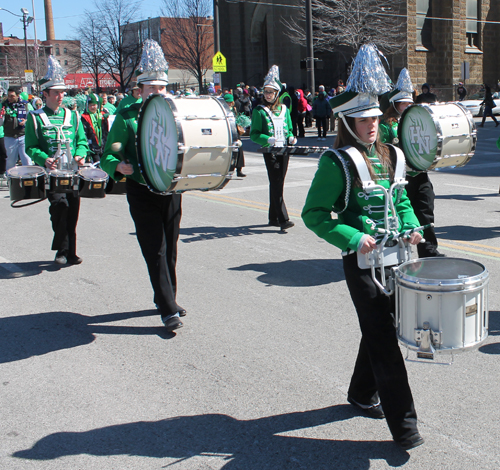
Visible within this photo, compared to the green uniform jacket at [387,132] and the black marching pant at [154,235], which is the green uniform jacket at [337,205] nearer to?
the black marching pant at [154,235]

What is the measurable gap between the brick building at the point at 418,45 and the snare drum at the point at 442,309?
36714 millimetres

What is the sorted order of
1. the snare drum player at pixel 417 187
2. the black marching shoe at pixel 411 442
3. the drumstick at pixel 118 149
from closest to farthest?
the black marching shoe at pixel 411 442 → the drumstick at pixel 118 149 → the snare drum player at pixel 417 187

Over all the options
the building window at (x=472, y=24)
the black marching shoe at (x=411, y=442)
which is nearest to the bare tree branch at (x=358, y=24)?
the building window at (x=472, y=24)

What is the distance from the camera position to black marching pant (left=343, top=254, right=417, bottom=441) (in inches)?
131

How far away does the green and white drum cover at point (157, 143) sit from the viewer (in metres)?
4.73

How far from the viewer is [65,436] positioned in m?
3.73

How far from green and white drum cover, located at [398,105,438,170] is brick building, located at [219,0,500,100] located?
108 feet

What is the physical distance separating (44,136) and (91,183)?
0.77 meters

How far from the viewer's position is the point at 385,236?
335 cm

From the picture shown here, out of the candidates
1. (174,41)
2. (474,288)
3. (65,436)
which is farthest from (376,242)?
(174,41)

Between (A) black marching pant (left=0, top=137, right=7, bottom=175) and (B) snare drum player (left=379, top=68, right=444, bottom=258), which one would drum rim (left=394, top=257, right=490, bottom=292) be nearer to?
(B) snare drum player (left=379, top=68, right=444, bottom=258)

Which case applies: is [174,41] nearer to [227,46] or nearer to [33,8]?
[227,46]

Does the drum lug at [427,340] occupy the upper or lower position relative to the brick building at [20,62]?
lower

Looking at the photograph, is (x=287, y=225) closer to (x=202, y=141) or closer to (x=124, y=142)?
(x=124, y=142)
